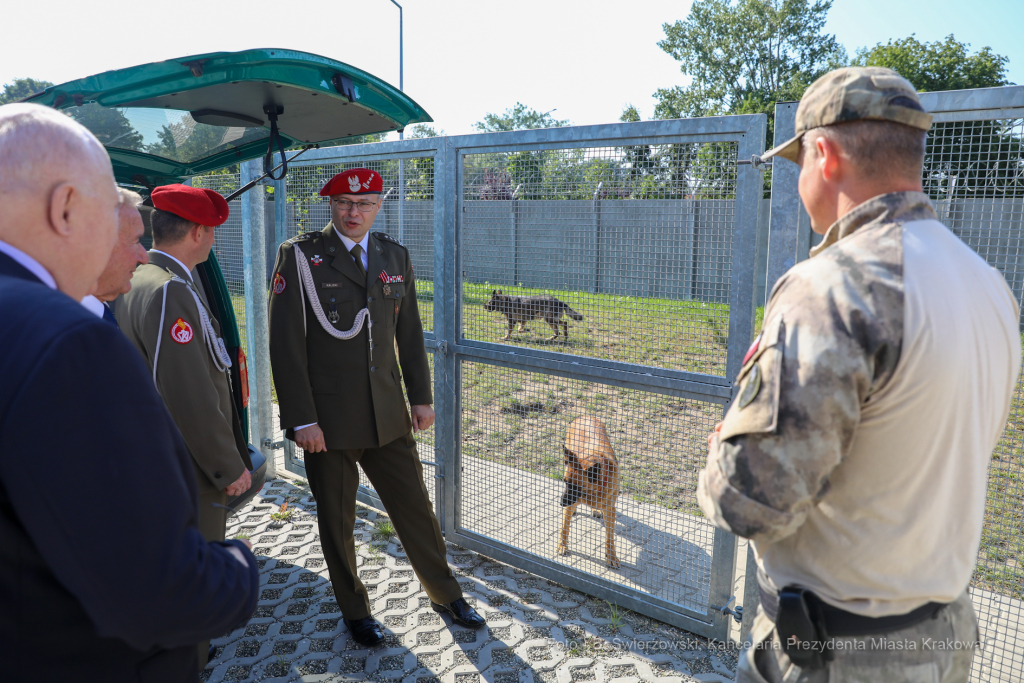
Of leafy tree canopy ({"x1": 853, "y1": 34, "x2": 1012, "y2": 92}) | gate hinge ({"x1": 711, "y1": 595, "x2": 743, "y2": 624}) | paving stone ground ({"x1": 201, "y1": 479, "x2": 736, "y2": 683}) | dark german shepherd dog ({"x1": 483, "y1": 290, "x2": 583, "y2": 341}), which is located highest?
leafy tree canopy ({"x1": 853, "y1": 34, "x2": 1012, "y2": 92})

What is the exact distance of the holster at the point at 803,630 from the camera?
143 cm

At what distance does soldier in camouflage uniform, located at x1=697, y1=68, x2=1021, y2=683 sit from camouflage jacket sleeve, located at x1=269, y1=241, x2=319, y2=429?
2176mm

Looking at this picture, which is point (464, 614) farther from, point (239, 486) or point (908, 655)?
point (908, 655)

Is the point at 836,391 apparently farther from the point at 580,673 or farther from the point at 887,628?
the point at 580,673

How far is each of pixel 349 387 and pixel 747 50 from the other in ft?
127

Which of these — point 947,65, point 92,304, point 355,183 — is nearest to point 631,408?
point 355,183

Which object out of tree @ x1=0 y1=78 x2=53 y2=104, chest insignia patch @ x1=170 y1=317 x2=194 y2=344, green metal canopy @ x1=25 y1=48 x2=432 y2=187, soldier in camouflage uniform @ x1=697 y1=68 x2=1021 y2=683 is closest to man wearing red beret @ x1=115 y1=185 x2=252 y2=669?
chest insignia patch @ x1=170 y1=317 x2=194 y2=344

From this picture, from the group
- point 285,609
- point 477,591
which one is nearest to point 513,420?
point 477,591

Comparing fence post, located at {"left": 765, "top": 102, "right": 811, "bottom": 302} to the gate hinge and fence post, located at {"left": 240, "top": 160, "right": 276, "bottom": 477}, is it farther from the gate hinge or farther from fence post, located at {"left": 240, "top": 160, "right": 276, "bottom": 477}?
fence post, located at {"left": 240, "top": 160, "right": 276, "bottom": 477}

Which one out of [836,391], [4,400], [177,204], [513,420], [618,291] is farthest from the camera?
[513,420]

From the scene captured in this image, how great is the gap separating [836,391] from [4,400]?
148 centimetres

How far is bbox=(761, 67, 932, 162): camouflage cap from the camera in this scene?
140cm

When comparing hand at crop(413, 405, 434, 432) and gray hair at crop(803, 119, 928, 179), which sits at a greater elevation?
gray hair at crop(803, 119, 928, 179)

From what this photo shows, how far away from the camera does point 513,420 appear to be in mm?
3656
